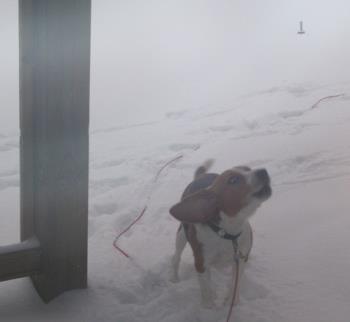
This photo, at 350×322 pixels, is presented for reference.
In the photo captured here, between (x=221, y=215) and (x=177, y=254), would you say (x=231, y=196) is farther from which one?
(x=177, y=254)

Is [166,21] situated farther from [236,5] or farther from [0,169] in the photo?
[0,169]

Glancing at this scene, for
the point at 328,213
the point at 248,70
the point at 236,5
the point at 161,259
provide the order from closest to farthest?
the point at 161,259 → the point at 328,213 → the point at 248,70 → the point at 236,5

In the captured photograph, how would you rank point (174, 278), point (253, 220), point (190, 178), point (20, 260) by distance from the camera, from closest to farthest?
point (20, 260) → point (174, 278) → point (253, 220) → point (190, 178)

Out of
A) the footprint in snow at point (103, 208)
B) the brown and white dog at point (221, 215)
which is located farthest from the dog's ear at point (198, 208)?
the footprint in snow at point (103, 208)

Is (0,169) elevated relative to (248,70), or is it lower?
lower

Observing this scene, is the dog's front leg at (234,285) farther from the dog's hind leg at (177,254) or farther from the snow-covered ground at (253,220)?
the dog's hind leg at (177,254)

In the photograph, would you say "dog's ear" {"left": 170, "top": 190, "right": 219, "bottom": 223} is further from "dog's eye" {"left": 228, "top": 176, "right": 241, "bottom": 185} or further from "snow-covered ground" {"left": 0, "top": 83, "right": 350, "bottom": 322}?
"snow-covered ground" {"left": 0, "top": 83, "right": 350, "bottom": 322}

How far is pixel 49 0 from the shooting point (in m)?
2.10

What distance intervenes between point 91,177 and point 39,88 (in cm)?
202

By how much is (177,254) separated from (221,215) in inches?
18.1

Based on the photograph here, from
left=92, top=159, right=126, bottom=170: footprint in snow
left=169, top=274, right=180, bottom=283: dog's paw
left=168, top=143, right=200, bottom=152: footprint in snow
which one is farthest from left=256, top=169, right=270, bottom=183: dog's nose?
left=168, top=143, right=200, bottom=152: footprint in snow

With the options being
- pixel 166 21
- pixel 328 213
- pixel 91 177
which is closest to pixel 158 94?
pixel 166 21

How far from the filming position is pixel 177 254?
2689 millimetres


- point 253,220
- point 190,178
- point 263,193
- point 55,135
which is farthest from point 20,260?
point 190,178
